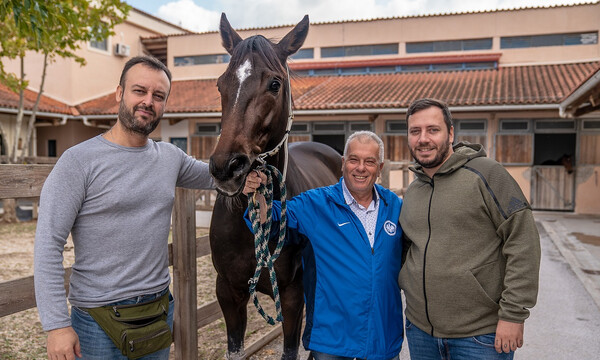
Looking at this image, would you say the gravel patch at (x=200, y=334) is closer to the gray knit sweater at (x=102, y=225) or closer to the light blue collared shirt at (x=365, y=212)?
the gray knit sweater at (x=102, y=225)

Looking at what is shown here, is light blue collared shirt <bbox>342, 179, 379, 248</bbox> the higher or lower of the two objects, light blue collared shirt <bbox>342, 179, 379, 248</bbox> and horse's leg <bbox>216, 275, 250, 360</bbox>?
the higher

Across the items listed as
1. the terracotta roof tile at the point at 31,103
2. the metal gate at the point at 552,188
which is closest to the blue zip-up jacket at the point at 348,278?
the metal gate at the point at 552,188

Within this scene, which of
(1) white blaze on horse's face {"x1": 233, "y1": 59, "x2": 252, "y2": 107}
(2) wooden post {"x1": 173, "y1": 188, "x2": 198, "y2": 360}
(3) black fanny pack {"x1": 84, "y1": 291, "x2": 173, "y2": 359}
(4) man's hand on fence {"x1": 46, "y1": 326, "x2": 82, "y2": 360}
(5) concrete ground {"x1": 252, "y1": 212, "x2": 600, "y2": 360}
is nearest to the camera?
(4) man's hand on fence {"x1": 46, "y1": 326, "x2": 82, "y2": 360}

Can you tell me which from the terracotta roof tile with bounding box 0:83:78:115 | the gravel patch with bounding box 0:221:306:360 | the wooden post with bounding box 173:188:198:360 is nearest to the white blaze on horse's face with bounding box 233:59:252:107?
the wooden post with bounding box 173:188:198:360

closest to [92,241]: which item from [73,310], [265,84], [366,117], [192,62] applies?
[73,310]

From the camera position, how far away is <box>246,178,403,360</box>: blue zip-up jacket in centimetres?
187

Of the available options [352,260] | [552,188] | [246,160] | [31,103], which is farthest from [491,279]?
[31,103]

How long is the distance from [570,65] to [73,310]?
15238 millimetres

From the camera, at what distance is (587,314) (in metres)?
4.33

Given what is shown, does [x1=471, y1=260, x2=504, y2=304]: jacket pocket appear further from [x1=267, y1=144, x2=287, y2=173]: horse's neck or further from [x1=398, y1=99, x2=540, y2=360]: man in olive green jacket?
[x1=267, y1=144, x2=287, y2=173]: horse's neck

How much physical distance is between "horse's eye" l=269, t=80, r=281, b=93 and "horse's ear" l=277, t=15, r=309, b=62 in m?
0.27

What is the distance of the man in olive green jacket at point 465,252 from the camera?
167 cm

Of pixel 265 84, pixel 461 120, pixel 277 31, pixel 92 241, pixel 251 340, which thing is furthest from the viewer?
pixel 277 31

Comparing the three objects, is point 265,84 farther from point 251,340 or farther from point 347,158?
point 251,340
